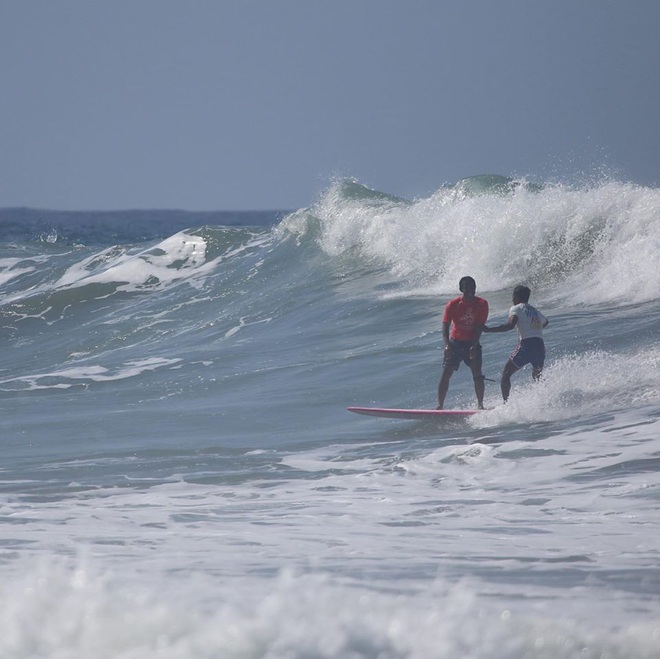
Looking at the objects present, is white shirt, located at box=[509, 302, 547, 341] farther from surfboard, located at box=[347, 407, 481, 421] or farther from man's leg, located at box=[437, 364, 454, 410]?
surfboard, located at box=[347, 407, 481, 421]

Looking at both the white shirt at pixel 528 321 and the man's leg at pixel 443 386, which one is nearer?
the white shirt at pixel 528 321

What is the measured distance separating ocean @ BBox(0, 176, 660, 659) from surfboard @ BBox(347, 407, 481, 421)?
0.09 metres

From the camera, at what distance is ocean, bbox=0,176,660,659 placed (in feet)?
12.3

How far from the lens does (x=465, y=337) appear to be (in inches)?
368

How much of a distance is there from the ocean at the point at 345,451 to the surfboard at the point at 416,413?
0.09 metres

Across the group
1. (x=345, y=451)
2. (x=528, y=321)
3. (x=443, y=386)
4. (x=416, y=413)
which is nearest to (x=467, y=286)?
(x=528, y=321)

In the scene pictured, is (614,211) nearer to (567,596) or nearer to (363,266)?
(363,266)

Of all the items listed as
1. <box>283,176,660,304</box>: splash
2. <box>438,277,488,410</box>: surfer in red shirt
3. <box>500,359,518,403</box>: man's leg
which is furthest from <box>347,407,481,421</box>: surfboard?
<box>283,176,660,304</box>: splash

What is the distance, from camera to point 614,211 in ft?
52.5

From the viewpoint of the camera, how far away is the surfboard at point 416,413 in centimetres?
897

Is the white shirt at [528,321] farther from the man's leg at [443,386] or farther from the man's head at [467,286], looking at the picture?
the man's leg at [443,386]

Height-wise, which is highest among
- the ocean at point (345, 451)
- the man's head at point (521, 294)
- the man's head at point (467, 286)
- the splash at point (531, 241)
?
the splash at point (531, 241)

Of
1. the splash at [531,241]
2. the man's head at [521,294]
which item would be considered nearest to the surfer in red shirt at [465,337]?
the man's head at [521,294]

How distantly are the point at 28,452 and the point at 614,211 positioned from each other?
34.1ft
